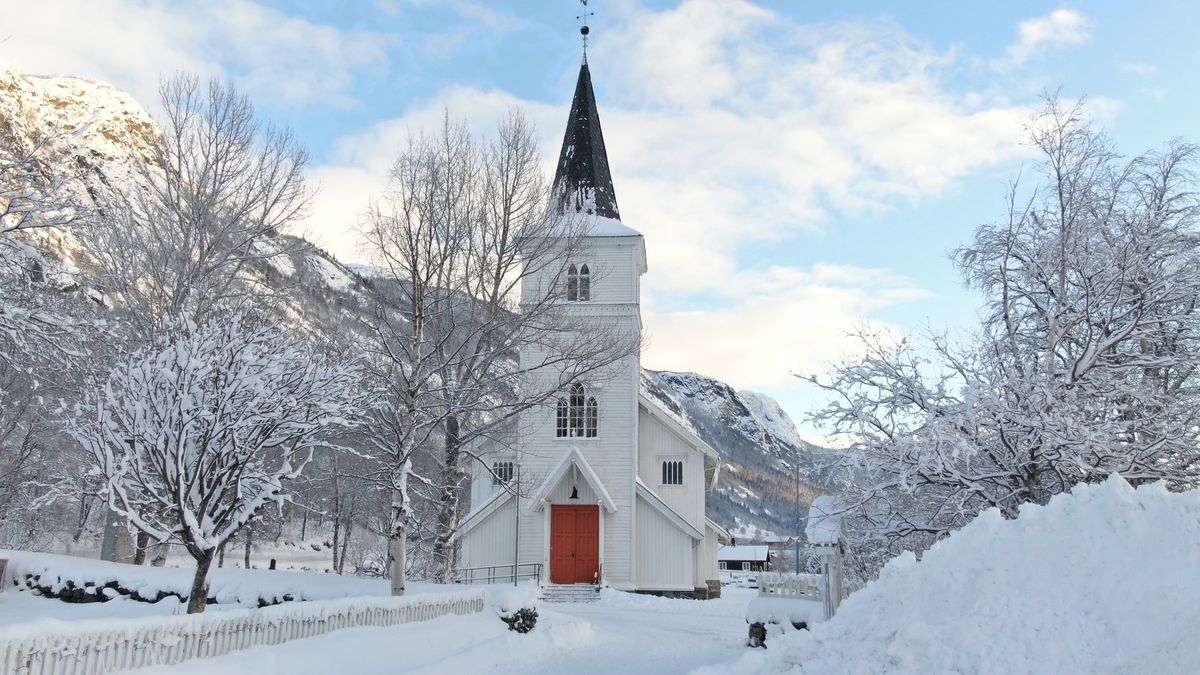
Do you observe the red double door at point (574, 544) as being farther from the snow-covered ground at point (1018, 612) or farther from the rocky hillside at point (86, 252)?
the snow-covered ground at point (1018, 612)

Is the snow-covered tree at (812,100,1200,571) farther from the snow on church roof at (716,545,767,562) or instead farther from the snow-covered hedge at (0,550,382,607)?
the snow on church roof at (716,545,767,562)

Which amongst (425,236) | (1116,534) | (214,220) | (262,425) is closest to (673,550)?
(425,236)

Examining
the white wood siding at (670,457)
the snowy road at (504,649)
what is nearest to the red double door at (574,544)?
the white wood siding at (670,457)

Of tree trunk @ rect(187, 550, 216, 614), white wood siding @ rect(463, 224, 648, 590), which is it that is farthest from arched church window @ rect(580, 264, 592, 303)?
tree trunk @ rect(187, 550, 216, 614)

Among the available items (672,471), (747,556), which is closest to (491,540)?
(672,471)

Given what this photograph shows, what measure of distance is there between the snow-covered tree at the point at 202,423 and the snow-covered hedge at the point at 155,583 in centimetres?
440

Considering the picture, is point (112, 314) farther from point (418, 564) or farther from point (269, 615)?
point (418, 564)

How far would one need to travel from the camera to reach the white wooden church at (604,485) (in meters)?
26.5

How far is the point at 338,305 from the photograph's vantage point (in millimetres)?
20562

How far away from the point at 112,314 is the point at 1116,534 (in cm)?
1969

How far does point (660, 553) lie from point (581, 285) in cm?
886

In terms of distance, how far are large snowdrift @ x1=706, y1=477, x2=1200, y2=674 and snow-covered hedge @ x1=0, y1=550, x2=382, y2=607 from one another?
9267 mm

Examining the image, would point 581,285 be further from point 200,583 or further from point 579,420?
point 200,583

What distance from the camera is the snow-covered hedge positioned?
50.9 feet
